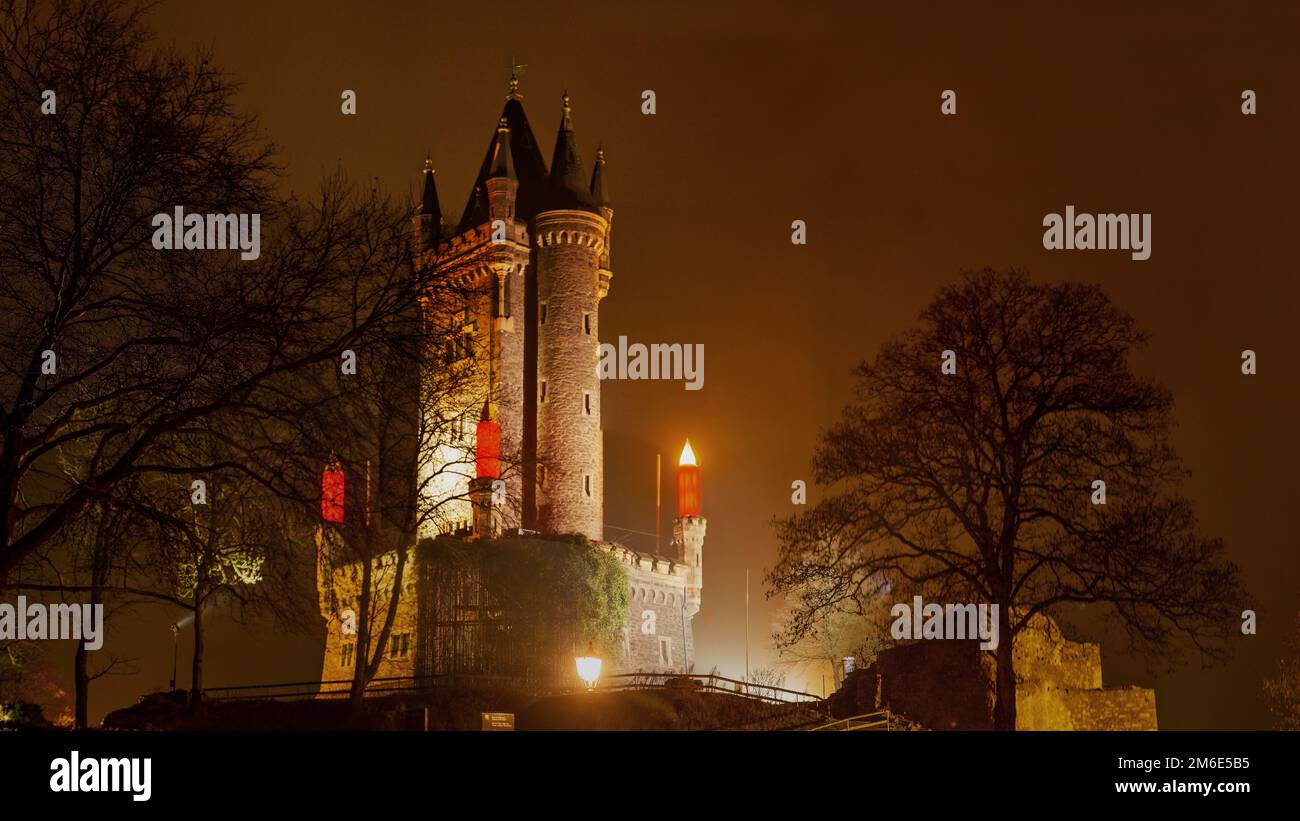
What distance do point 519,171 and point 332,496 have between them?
60.0m

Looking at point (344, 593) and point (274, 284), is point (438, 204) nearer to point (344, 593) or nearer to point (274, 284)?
point (344, 593)

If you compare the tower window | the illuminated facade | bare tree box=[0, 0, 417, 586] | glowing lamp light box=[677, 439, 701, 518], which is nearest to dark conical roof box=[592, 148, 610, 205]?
the illuminated facade

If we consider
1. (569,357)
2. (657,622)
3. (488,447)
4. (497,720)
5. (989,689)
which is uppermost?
(569,357)

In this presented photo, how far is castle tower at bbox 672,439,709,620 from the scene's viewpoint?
68688 millimetres

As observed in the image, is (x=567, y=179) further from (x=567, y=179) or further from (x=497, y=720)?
(x=497, y=720)

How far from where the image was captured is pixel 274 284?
14.4 m

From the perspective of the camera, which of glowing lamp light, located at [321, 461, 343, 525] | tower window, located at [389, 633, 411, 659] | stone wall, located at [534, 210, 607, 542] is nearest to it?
glowing lamp light, located at [321, 461, 343, 525]

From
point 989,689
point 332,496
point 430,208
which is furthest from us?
point 430,208

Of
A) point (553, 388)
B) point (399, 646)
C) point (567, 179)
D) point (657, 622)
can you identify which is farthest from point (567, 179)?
point (399, 646)

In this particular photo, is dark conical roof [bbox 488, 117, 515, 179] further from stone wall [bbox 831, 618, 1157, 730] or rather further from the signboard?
the signboard

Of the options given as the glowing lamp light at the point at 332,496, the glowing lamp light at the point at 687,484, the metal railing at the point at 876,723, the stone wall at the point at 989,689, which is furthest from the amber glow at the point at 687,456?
the glowing lamp light at the point at 332,496

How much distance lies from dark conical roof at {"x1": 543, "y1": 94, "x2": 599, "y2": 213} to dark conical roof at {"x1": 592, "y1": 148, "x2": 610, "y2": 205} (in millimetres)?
1358

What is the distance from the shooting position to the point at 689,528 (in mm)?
70625
